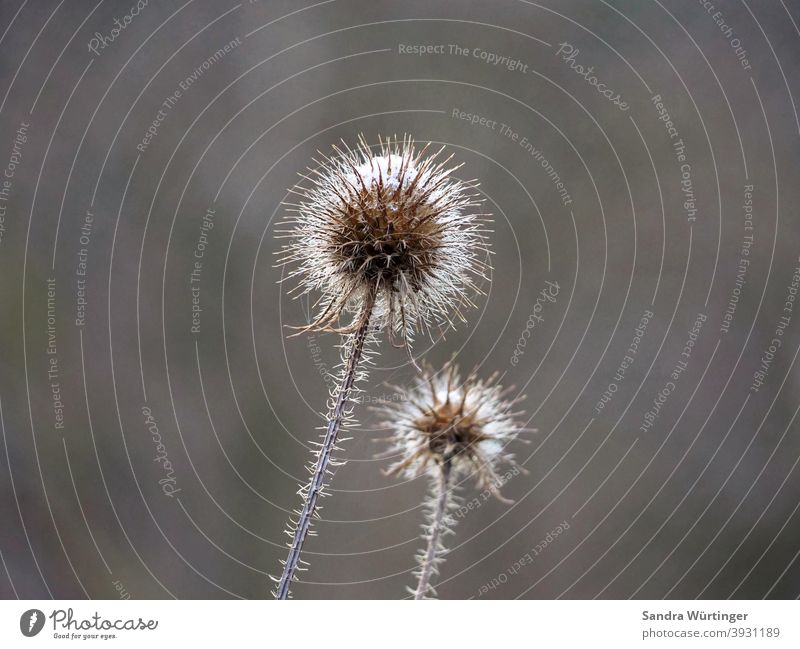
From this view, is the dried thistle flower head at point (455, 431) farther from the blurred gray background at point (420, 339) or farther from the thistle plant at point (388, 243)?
the blurred gray background at point (420, 339)

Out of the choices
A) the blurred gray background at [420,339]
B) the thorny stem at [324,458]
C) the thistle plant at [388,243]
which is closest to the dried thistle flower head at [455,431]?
the thistle plant at [388,243]

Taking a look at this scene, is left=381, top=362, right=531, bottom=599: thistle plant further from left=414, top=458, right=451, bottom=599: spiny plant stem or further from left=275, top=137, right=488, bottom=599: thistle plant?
left=275, top=137, right=488, bottom=599: thistle plant

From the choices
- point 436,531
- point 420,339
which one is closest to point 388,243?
point 436,531

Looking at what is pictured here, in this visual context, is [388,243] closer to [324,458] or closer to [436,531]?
[324,458]

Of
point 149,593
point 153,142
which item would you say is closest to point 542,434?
point 149,593

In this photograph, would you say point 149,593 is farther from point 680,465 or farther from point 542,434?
point 680,465
